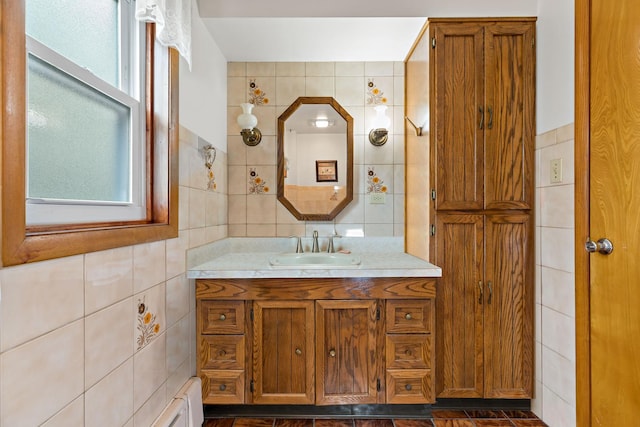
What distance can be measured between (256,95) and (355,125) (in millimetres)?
721

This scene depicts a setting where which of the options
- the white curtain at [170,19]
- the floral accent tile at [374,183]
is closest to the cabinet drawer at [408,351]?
the floral accent tile at [374,183]

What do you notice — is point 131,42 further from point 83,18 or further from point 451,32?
point 451,32

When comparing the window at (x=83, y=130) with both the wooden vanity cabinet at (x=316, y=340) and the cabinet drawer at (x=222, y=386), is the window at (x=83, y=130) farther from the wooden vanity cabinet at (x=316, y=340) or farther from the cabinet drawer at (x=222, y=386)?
the cabinet drawer at (x=222, y=386)

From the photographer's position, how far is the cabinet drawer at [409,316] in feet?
5.64

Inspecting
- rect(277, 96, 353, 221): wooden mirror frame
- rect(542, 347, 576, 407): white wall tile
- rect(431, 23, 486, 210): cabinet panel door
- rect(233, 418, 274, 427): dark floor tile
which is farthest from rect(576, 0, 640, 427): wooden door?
rect(233, 418, 274, 427): dark floor tile

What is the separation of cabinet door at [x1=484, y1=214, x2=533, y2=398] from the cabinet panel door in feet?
0.74

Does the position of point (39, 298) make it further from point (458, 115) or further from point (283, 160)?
point (458, 115)

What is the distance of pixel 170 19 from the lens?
1.32 meters

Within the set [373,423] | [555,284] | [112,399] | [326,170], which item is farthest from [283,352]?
[555,284]

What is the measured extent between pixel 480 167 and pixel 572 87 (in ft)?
1.71

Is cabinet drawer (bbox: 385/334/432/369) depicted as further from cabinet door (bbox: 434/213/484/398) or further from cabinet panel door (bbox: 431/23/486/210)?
cabinet panel door (bbox: 431/23/486/210)

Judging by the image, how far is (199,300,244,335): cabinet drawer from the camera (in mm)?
1717

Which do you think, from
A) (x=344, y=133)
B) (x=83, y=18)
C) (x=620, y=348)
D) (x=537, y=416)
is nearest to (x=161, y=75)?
(x=83, y=18)

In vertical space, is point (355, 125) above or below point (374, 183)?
above
